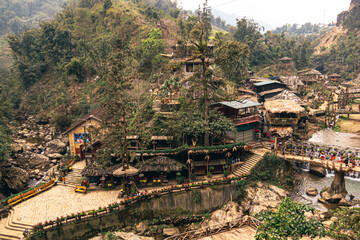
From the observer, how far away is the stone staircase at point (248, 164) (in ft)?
91.6

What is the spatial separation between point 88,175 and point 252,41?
6410 centimetres

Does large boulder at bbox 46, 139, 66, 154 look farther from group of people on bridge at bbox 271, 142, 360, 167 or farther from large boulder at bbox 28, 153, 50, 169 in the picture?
group of people on bridge at bbox 271, 142, 360, 167

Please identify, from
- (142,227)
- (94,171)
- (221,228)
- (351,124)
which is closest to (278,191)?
(221,228)

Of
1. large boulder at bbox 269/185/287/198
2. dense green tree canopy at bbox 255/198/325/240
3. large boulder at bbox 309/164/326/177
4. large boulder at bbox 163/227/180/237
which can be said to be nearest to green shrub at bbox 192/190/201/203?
large boulder at bbox 163/227/180/237

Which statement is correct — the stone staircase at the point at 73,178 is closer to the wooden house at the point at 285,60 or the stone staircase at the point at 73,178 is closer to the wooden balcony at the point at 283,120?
the wooden balcony at the point at 283,120

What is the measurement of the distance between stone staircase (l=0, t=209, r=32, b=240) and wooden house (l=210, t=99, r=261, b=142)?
24.2 m

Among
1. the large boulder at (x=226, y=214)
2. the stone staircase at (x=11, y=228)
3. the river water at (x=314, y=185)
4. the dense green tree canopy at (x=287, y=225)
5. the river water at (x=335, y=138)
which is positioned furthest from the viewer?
the river water at (x=335, y=138)

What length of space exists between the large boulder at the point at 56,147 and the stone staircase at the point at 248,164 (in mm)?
28574

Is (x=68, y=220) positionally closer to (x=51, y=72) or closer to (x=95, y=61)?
(x=95, y=61)

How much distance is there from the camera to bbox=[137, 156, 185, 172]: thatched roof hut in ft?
83.9

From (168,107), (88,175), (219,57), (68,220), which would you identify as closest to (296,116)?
(219,57)

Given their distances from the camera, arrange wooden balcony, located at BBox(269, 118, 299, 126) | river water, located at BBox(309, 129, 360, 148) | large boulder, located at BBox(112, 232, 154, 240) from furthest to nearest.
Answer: river water, located at BBox(309, 129, 360, 148) → wooden balcony, located at BBox(269, 118, 299, 126) → large boulder, located at BBox(112, 232, 154, 240)

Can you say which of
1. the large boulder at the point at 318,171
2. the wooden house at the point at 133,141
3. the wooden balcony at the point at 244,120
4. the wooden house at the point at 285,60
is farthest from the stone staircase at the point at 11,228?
the wooden house at the point at 285,60

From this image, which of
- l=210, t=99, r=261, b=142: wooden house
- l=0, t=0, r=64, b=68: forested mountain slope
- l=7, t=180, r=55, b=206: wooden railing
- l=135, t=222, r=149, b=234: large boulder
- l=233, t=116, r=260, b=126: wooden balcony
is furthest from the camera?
l=0, t=0, r=64, b=68: forested mountain slope
